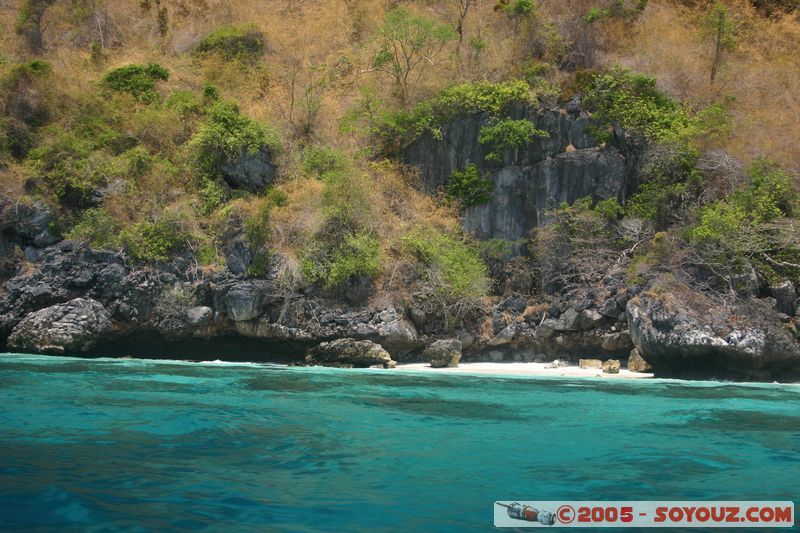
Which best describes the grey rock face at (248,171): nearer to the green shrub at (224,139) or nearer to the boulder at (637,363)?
the green shrub at (224,139)

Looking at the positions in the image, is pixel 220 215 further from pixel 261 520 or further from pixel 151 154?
pixel 261 520

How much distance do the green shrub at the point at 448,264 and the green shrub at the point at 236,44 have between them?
12.5 metres

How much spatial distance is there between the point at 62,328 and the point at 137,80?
10352 mm

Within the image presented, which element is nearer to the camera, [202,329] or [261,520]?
[261,520]

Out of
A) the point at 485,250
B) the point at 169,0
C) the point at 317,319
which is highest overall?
the point at 169,0

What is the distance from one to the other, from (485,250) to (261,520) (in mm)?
15672

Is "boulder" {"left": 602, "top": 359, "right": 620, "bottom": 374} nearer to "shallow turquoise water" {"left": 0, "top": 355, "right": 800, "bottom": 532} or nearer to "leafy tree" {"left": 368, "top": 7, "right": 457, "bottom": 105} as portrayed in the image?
"shallow turquoise water" {"left": 0, "top": 355, "right": 800, "bottom": 532}

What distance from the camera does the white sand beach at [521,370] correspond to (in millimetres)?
14506

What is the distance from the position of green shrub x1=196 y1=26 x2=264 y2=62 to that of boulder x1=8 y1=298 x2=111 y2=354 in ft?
43.4

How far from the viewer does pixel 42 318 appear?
16609 mm

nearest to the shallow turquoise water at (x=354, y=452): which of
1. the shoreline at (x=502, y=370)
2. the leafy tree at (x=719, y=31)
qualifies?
the shoreline at (x=502, y=370)

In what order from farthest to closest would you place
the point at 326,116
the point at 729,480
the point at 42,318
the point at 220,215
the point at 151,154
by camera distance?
the point at 326,116, the point at 151,154, the point at 220,215, the point at 42,318, the point at 729,480

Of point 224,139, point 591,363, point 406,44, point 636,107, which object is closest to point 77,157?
point 224,139

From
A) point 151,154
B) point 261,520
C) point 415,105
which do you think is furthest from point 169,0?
point 261,520
